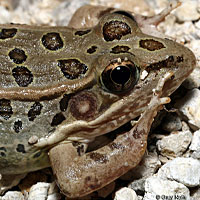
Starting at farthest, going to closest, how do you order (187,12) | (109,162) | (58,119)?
1. (187,12)
2. (58,119)
3. (109,162)

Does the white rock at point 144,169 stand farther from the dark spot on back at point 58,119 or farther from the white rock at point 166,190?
the dark spot on back at point 58,119

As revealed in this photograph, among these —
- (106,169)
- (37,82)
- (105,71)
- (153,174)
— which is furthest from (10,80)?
(153,174)

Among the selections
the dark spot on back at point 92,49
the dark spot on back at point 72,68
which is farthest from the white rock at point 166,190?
the dark spot on back at point 92,49

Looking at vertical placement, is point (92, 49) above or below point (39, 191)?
above

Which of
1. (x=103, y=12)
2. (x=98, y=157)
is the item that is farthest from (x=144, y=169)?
(x=103, y=12)

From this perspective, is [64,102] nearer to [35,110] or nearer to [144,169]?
[35,110]

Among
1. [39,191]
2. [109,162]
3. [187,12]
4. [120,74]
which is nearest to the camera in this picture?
[120,74]

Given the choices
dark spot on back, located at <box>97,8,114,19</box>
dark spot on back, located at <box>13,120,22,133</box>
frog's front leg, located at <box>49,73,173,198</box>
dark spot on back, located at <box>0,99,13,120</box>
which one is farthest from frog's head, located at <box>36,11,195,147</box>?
dark spot on back, located at <box>97,8,114,19</box>
